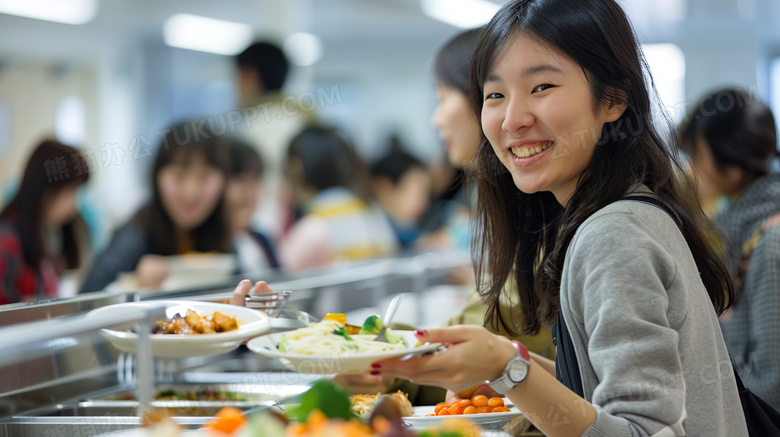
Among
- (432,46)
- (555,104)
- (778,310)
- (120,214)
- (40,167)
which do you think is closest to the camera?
(555,104)

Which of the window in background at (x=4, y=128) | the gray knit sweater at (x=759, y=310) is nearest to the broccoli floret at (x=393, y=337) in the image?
the gray knit sweater at (x=759, y=310)

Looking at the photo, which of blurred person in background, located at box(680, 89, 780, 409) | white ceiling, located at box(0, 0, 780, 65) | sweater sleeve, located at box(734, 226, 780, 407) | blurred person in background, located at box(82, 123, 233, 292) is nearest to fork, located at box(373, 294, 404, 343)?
blurred person in background, located at box(680, 89, 780, 409)

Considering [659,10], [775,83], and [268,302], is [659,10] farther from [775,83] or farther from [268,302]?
[268,302]

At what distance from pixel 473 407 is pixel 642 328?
1.54ft

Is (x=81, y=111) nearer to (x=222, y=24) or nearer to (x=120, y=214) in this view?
(x=120, y=214)

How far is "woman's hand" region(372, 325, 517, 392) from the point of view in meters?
0.92

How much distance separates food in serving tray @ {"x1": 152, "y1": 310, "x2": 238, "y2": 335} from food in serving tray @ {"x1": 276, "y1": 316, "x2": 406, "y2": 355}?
0.09 meters

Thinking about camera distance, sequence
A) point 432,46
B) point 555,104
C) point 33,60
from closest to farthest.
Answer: point 555,104
point 33,60
point 432,46

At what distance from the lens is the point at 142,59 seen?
328 inches

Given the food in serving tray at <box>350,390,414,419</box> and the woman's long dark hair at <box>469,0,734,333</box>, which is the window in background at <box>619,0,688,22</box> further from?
the food in serving tray at <box>350,390,414,419</box>

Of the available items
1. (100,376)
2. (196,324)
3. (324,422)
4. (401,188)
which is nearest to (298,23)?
(401,188)

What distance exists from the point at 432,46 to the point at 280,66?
22.6 ft

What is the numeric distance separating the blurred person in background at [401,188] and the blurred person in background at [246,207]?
327 cm

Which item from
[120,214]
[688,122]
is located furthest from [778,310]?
[120,214]
